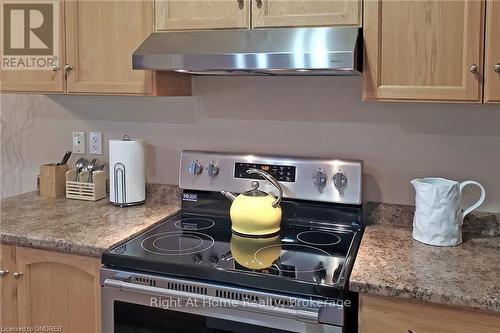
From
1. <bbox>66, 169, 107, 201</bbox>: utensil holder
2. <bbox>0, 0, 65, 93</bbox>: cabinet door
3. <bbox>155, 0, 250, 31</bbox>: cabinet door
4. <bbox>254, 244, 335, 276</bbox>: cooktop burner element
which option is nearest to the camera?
<bbox>254, 244, 335, 276</bbox>: cooktop burner element

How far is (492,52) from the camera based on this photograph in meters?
1.53

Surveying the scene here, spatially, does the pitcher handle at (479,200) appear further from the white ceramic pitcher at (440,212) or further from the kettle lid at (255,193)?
the kettle lid at (255,193)

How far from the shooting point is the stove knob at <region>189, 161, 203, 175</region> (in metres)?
2.11

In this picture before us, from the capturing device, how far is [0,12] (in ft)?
7.54

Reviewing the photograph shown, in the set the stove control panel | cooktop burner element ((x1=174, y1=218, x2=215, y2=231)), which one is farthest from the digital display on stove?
cooktop burner element ((x1=174, y1=218, x2=215, y2=231))

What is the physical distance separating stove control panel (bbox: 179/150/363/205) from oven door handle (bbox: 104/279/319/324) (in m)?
0.60

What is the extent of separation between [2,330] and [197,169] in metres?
0.93

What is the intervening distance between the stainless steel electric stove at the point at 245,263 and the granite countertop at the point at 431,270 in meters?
0.06

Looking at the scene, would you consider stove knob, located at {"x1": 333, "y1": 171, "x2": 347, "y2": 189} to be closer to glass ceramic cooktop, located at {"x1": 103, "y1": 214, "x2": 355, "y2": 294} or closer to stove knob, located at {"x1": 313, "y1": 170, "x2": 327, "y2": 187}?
stove knob, located at {"x1": 313, "y1": 170, "x2": 327, "y2": 187}

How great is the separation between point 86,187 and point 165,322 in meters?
0.92

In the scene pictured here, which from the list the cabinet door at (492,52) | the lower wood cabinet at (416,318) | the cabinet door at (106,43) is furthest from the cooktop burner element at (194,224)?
the cabinet door at (492,52)

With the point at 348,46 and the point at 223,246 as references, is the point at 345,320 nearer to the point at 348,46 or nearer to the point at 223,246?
the point at 223,246

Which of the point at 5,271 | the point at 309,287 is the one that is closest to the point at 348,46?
the point at 309,287

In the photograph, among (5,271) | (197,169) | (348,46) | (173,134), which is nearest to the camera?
(348,46)
